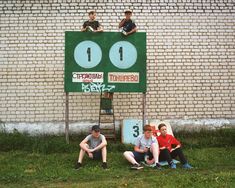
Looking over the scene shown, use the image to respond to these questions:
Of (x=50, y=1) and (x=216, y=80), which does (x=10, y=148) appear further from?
(x=216, y=80)

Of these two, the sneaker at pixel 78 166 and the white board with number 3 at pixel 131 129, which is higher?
the white board with number 3 at pixel 131 129

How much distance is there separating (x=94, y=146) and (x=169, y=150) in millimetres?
1509

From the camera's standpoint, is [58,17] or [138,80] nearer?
[138,80]

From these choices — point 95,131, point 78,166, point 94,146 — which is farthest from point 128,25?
point 78,166

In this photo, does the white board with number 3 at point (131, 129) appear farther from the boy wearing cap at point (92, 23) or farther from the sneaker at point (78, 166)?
the boy wearing cap at point (92, 23)

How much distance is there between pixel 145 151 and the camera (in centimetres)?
924

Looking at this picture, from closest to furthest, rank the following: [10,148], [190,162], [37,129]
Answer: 1. [190,162]
2. [10,148]
3. [37,129]

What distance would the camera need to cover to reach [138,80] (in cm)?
1062

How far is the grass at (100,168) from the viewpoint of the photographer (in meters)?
7.82

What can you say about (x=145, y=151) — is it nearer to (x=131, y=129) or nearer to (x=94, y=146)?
(x=94, y=146)

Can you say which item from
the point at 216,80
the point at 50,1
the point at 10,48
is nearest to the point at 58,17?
the point at 50,1

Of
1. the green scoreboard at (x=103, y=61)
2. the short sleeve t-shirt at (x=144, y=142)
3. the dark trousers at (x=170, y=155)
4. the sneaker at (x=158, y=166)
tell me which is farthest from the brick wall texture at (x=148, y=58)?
the sneaker at (x=158, y=166)

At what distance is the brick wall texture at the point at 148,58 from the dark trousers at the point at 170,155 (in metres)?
2.59

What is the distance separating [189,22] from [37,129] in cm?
464
